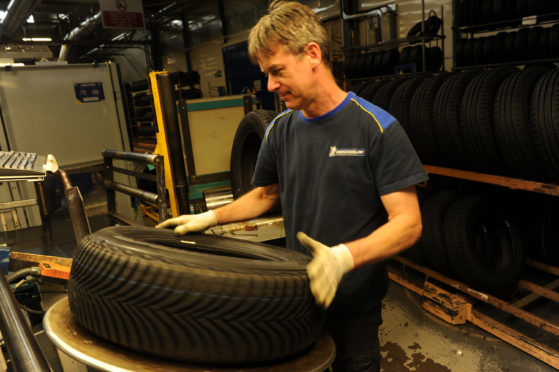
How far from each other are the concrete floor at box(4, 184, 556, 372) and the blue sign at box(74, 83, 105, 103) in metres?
2.34

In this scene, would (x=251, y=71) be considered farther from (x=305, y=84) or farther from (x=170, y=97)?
(x=305, y=84)

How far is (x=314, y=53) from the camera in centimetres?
126

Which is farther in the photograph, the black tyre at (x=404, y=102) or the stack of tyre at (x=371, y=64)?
the stack of tyre at (x=371, y=64)

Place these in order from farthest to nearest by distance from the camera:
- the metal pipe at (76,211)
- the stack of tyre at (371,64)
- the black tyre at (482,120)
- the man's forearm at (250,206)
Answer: the stack of tyre at (371,64), the black tyre at (482,120), the metal pipe at (76,211), the man's forearm at (250,206)

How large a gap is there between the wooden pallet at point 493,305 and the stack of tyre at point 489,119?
86 cm

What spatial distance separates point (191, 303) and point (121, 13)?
21.9 feet

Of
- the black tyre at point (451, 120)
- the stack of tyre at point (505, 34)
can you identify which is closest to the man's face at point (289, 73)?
the black tyre at point (451, 120)

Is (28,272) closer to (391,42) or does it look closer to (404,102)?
(404,102)

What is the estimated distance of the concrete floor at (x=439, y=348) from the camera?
95.5 inches

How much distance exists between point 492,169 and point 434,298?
1041mm

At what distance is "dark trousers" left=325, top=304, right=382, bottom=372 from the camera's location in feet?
4.60

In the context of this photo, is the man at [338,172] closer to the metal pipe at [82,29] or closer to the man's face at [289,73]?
the man's face at [289,73]

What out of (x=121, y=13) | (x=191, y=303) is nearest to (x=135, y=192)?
(x=191, y=303)

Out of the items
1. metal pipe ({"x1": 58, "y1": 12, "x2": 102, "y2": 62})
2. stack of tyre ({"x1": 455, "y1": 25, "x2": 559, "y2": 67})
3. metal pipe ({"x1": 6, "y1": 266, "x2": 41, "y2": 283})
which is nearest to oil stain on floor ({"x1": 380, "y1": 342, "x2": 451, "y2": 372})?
metal pipe ({"x1": 6, "y1": 266, "x2": 41, "y2": 283})
